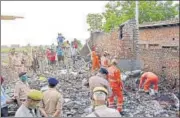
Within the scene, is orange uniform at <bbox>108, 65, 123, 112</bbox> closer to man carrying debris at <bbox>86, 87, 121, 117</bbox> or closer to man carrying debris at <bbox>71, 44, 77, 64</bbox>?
man carrying debris at <bbox>86, 87, 121, 117</bbox>

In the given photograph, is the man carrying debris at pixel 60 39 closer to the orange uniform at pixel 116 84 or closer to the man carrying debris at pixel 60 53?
the man carrying debris at pixel 60 53

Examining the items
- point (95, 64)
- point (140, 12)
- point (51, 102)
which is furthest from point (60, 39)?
point (140, 12)

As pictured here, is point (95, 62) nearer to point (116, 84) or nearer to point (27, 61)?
point (27, 61)

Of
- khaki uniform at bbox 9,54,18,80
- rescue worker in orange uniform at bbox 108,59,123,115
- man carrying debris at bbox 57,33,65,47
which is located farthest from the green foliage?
rescue worker in orange uniform at bbox 108,59,123,115

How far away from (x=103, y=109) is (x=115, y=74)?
20.4ft

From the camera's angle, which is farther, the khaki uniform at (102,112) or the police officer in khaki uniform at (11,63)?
the police officer in khaki uniform at (11,63)

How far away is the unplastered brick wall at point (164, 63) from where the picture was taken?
15297 millimetres

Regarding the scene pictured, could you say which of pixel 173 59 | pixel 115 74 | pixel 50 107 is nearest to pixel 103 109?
pixel 50 107

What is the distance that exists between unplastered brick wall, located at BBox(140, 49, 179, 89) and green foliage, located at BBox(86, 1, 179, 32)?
22.6 metres

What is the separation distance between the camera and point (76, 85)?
16812 mm

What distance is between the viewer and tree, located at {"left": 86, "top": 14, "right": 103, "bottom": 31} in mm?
35428

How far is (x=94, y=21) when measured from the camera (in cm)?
4003

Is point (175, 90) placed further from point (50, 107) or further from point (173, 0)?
point (173, 0)

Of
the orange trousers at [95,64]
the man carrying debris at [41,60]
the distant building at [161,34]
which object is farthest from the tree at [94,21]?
the orange trousers at [95,64]
